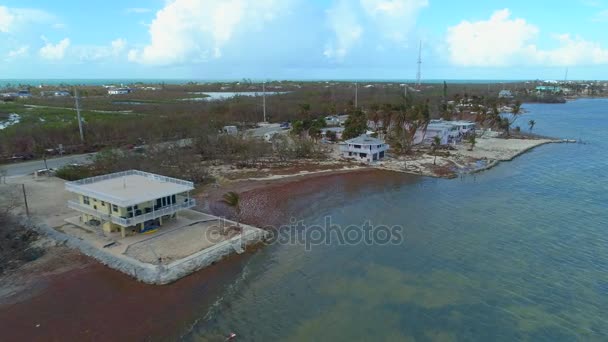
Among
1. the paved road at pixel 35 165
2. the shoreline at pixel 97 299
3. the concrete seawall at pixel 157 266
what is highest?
the paved road at pixel 35 165

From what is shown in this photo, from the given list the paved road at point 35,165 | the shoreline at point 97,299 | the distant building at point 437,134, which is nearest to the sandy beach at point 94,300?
the shoreline at point 97,299

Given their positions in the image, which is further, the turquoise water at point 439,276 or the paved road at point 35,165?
the paved road at point 35,165

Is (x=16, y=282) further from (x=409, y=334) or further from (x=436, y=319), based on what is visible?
(x=436, y=319)

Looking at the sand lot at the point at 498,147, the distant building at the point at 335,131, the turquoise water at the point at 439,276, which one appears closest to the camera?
the turquoise water at the point at 439,276

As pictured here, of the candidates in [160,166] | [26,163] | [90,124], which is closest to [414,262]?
[160,166]

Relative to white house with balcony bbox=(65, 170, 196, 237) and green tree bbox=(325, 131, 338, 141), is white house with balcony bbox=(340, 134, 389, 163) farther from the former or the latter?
white house with balcony bbox=(65, 170, 196, 237)

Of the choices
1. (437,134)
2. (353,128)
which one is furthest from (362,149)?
(437,134)

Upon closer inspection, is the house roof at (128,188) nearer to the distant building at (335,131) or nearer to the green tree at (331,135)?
the green tree at (331,135)

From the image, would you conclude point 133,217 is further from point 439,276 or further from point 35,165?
point 35,165
